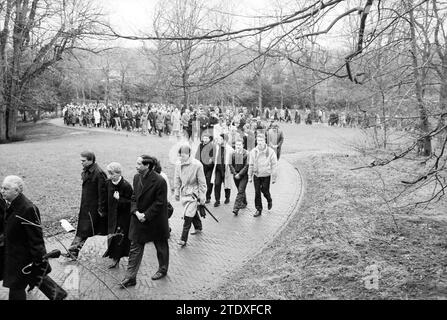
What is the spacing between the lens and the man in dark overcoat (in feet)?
22.2

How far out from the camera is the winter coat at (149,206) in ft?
19.2

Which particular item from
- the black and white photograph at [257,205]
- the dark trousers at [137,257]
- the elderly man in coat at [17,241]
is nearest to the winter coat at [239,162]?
the black and white photograph at [257,205]

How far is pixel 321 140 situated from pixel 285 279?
24.1 m

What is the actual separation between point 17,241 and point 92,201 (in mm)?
2019

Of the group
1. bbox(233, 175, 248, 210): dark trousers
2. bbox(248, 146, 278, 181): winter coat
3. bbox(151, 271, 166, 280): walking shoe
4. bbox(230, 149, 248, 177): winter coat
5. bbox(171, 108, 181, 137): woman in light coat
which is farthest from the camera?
bbox(171, 108, 181, 137): woman in light coat

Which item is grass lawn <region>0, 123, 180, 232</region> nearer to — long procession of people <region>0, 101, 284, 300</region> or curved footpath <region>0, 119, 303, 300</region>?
curved footpath <region>0, 119, 303, 300</region>

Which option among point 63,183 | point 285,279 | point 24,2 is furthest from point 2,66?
point 285,279

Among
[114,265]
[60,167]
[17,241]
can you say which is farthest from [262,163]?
[60,167]

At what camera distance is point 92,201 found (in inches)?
268

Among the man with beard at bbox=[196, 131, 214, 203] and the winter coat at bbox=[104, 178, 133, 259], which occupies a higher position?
the man with beard at bbox=[196, 131, 214, 203]

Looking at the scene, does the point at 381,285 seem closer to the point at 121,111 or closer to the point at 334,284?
the point at 334,284

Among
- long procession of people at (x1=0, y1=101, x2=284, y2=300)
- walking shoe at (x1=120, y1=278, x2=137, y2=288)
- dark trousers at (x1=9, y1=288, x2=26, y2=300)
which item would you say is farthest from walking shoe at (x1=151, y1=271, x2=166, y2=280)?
dark trousers at (x1=9, y1=288, x2=26, y2=300)

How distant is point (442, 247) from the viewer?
6.85m

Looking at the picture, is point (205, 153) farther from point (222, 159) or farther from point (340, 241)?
point (340, 241)
